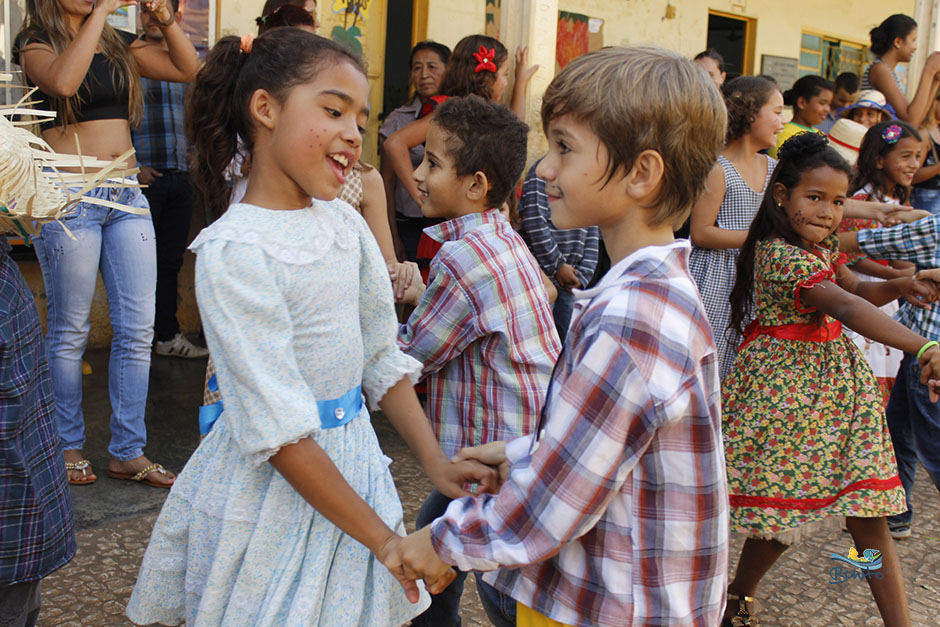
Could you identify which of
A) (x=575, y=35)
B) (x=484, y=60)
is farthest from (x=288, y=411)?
(x=575, y=35)

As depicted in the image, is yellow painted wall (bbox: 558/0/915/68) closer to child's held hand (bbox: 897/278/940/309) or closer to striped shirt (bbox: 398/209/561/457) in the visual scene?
child's held hand (bbox: 897/278/940/309)

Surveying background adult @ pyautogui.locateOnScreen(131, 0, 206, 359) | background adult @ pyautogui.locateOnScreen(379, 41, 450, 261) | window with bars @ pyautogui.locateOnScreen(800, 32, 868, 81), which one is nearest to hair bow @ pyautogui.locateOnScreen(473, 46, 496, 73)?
background adult @ pyautogui.locateOnScreen(379, 41, 450, 261)

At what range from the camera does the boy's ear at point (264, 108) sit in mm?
1714

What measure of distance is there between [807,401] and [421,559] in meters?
1.86

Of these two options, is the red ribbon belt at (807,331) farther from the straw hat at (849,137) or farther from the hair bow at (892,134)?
the straw hat at (849,137)

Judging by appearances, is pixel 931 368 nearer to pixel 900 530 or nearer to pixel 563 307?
pixel 900 530

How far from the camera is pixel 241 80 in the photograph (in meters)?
1.79

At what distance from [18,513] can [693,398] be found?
4.70ft

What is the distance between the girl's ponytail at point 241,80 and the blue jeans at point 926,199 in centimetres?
498

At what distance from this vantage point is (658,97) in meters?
1.52

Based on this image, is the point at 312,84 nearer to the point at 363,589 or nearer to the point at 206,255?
the point at 206,255

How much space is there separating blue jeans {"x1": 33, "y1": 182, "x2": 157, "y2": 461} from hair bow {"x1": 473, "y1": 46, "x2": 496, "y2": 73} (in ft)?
6.63

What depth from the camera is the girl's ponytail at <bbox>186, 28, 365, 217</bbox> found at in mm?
1716

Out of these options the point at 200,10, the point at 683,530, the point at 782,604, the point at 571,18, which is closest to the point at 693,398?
the point at 683,530
